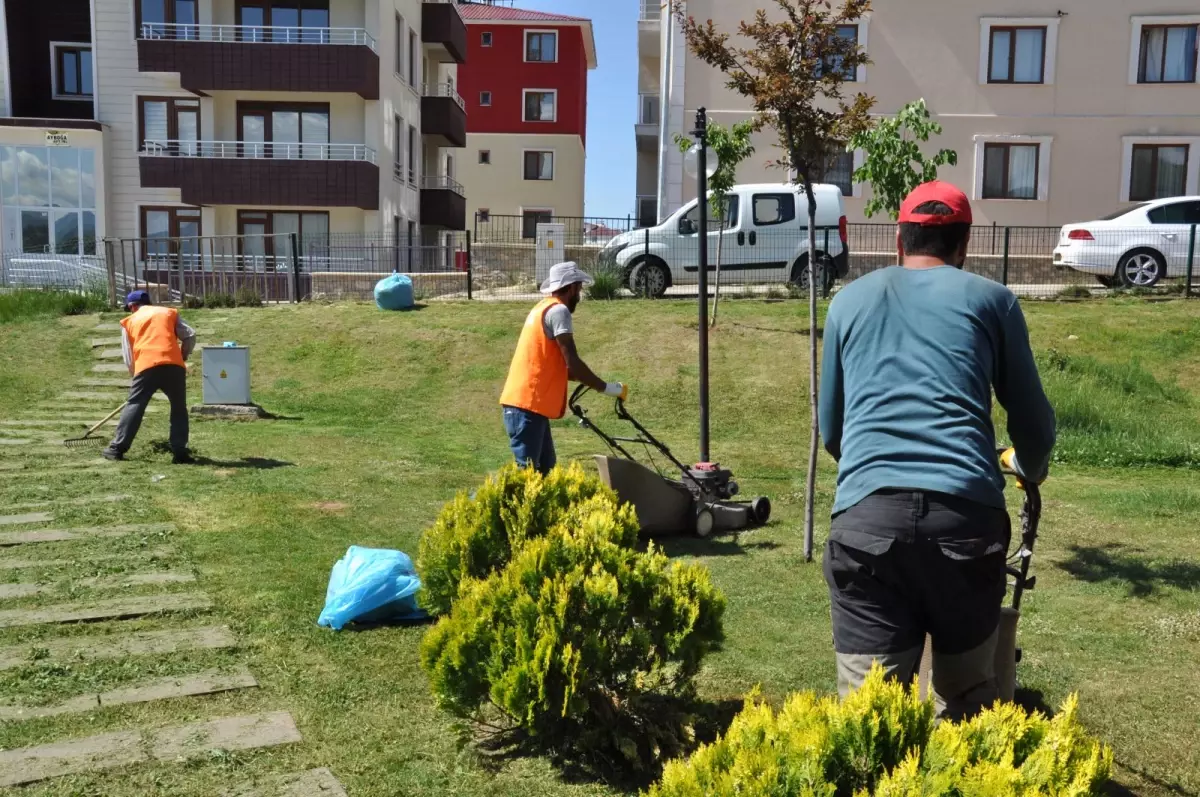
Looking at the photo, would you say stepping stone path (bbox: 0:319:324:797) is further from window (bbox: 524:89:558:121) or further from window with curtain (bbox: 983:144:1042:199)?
window (bbox: 524:89:558:121)

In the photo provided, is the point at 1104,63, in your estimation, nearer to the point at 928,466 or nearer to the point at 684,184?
the point at 684,184

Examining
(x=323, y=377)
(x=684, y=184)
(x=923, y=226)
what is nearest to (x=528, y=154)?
(x=684, y=184)

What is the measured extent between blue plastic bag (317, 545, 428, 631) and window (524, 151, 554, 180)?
139 feet

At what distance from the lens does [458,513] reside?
15.6 ft

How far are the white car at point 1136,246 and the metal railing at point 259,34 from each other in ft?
64.5

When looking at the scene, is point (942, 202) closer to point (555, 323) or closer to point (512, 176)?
point (555, 323)

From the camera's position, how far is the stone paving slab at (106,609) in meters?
5.55

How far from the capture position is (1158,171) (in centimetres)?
2723

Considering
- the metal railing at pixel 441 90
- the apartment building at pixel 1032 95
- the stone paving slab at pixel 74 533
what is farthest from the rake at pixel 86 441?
the metal railing at pixel 441 90

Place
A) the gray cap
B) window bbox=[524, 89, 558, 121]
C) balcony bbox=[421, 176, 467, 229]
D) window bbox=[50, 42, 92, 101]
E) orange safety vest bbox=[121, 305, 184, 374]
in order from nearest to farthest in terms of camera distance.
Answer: the gray cap < orange safety vest bbox=[121, 305, 184, 374] < window bbox=[50, 42, 92, 101] < balcony bbox=[421, 176, 467, 229] < window bbox=[524, 89, 558, 121]

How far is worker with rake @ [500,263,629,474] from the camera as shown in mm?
6727

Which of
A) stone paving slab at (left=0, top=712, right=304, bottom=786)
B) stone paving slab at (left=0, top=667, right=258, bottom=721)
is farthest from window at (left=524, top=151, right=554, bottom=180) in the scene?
stone paving slab at (left=0, top=712, right=304, bottom=786)

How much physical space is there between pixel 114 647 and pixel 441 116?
113ft

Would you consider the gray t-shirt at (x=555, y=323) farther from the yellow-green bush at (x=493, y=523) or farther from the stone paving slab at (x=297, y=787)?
the stone paving slab at (x=297, y=787)
